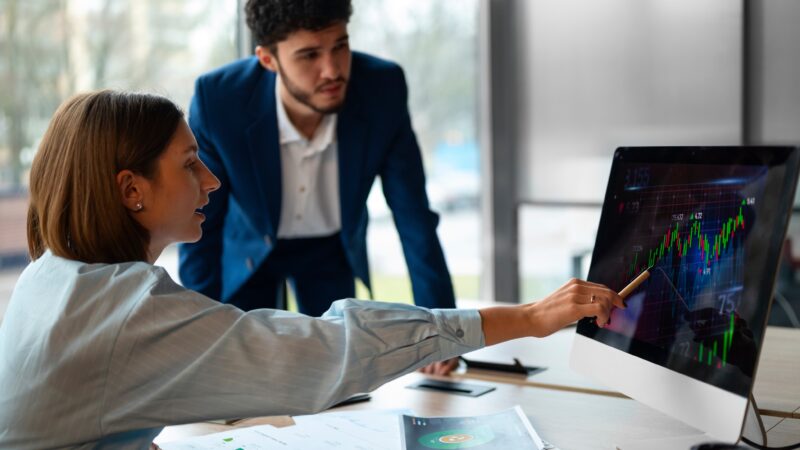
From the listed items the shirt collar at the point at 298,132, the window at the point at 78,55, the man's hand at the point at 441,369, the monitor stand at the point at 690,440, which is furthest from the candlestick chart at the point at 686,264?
the window at the point at 78,55

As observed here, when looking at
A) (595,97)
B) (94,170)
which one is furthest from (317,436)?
(595,97)

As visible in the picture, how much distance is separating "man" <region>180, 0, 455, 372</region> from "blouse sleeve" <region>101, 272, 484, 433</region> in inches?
39.2

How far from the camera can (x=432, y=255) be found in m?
2.21

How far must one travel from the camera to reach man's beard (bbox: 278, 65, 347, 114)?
7.36ft

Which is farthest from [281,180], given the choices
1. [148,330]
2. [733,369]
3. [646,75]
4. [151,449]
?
[646,75]

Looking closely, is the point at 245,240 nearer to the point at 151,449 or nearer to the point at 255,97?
the point at 255,97

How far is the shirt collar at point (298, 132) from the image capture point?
2.39m

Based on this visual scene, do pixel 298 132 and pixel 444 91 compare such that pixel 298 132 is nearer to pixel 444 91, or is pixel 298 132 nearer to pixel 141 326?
pixel 141 326

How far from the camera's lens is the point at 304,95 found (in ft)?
7.46

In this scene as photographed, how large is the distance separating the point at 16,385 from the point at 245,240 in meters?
1.21

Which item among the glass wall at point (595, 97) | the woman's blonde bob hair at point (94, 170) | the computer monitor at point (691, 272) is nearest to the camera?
the computer monitor at point (691, 272)

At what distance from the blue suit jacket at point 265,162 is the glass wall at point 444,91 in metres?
2.25

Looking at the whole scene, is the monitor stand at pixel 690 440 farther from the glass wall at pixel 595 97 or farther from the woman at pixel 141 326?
the glass wall at pixel 595 97

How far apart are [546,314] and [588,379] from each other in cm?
57
